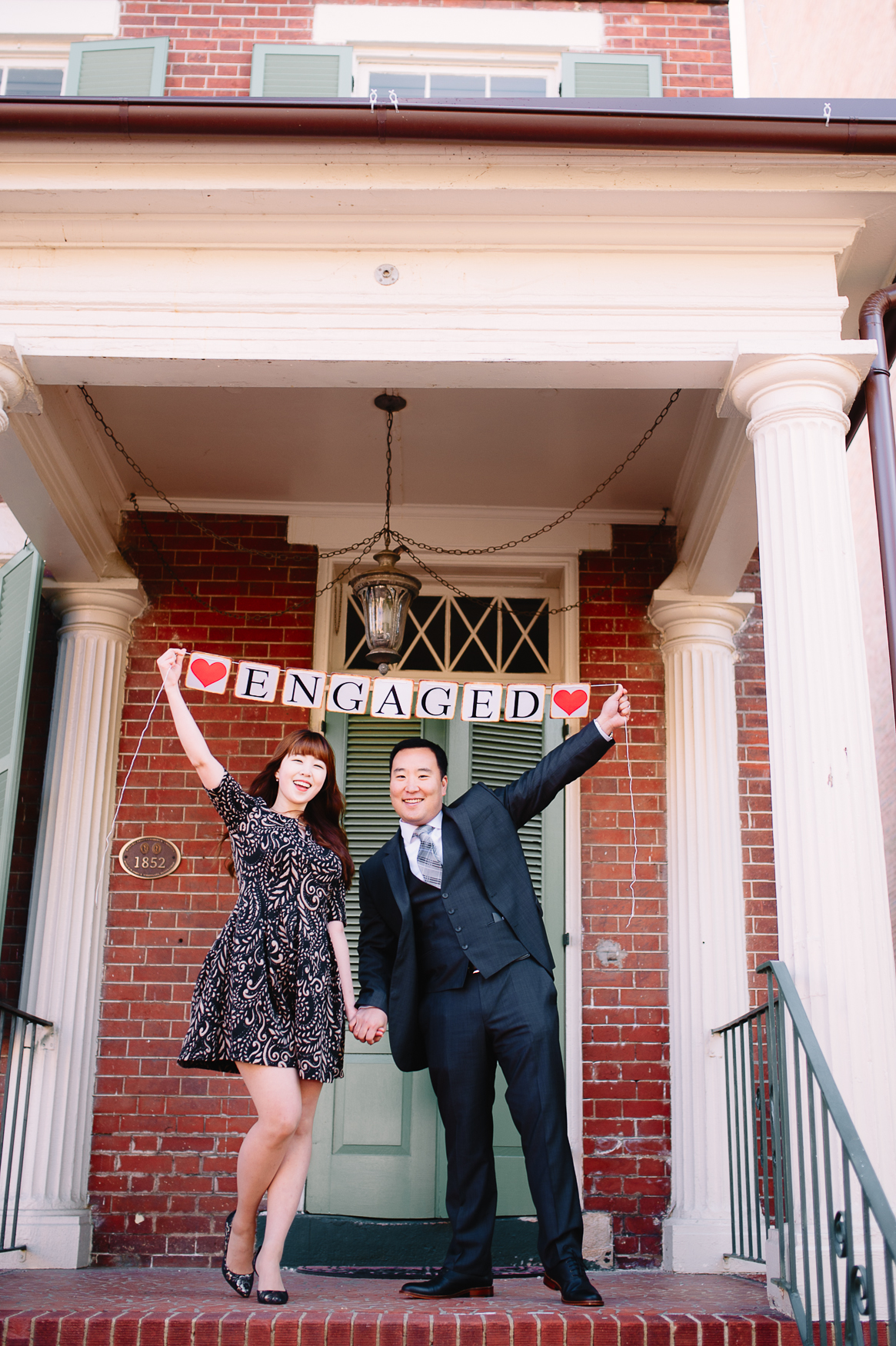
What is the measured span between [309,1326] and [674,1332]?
3.24 ft

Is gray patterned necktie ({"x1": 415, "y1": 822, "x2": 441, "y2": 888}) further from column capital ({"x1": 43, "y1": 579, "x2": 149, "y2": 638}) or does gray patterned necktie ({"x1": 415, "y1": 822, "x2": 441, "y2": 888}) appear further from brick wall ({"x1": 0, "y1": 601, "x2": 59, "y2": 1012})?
column capital ({"x1": 43, "y1": 579, "x2": 149, "y2": 638})

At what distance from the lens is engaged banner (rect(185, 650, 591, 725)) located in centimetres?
511

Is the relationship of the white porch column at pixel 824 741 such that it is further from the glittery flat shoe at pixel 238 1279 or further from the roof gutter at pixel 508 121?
the glittery flat shoe at pixel 238 1279

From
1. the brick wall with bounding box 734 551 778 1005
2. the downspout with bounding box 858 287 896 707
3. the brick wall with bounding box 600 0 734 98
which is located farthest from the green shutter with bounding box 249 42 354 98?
the brick wall with bounding box 734 551 778 1005

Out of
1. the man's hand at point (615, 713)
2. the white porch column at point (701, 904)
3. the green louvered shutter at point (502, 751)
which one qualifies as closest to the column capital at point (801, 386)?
the man's hand at point (615, 713)

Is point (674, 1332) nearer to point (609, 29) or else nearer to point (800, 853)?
point (800, 853)

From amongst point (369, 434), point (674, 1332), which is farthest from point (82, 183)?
point (674, 1332)

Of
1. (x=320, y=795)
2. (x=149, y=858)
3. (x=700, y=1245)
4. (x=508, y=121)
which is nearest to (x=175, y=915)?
(x=149, y=858)

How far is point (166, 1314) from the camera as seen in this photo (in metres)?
3.35

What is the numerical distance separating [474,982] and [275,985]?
0.67 metres

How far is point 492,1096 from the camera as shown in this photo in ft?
13.2

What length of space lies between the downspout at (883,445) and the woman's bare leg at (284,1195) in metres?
2.31

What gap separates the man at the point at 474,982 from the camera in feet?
12.4

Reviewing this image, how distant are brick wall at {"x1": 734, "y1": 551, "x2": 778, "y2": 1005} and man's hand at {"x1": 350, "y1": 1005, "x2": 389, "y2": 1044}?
8.33 ft
